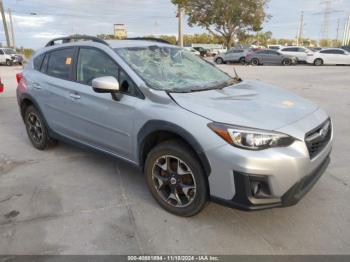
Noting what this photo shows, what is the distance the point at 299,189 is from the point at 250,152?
21.6 inches

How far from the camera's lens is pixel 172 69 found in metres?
3.70

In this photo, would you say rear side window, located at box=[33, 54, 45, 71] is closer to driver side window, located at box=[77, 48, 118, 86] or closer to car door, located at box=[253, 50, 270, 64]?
driver side window, located at box=[77, 48, 118, 86]

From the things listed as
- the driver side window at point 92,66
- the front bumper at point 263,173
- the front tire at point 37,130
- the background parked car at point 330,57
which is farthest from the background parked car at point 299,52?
the front bumper at point 263,173

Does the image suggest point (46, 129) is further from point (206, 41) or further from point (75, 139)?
point (206, 41)

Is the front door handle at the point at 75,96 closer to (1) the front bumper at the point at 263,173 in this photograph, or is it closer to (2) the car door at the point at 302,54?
(1) the front bumper at the point at 263,173

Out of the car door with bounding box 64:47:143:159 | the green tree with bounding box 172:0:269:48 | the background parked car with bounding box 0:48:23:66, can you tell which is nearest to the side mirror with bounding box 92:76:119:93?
the car door with bounding box 64:47:143:159

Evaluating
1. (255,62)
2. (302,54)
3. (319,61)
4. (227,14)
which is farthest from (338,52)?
(227,14)

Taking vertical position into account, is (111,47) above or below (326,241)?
above

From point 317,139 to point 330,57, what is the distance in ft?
83.0

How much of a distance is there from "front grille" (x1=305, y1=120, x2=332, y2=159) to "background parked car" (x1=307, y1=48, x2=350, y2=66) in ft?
81.4

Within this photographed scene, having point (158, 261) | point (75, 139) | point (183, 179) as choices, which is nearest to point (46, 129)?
point (75, 139)

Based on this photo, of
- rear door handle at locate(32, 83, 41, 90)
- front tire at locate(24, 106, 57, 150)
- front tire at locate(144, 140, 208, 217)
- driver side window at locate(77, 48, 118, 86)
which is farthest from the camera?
front tire at locate(24, 106, 57, 150)

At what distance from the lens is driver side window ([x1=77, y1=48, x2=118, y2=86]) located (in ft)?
11.7

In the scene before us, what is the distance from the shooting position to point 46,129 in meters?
4.74
